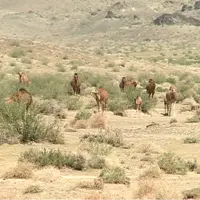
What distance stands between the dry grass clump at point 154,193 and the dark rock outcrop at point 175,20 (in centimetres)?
10744

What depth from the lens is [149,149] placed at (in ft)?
58.5

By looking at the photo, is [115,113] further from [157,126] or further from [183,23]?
[183,23]

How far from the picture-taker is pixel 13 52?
5216 centimetres

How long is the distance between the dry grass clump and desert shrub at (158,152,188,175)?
2556mm

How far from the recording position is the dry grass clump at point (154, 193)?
11.3 metres

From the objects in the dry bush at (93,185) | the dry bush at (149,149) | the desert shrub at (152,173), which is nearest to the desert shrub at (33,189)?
the dry bush at (93,185)

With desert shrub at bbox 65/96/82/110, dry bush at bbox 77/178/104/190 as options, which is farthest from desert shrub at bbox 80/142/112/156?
desert shrub at bbox 65/96/82/110

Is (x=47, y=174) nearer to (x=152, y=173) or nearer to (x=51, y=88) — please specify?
(x=152, y=173)

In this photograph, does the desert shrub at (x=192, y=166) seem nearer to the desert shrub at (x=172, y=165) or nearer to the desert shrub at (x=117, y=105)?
the desert shrub at (x=172, y=165)

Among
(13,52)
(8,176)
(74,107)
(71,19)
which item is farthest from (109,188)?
(71,19)

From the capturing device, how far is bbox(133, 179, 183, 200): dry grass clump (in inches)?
445

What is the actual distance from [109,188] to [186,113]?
60.6ft

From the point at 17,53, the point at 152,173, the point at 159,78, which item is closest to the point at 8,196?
the point at 152,173

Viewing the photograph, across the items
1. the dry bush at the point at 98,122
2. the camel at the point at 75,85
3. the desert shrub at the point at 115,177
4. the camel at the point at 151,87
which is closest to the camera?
the desert shrub at the point at 115,177
